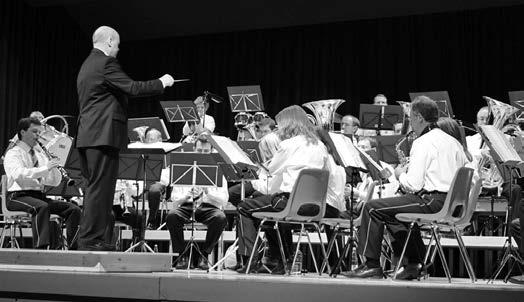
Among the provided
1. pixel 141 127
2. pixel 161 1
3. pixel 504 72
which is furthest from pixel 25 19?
pixel 504 72

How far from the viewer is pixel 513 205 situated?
19.8 feet

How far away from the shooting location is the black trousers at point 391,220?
16.3 feet

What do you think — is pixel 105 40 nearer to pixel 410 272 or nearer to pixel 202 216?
pixel 202 216

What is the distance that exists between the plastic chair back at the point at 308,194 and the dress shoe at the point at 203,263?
64.0 inches

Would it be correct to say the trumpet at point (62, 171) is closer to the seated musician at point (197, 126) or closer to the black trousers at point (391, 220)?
the seated musician at point (197, 126)

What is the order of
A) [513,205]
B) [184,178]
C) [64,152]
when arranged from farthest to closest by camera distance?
[64,152] < [184,178] < [513,205]

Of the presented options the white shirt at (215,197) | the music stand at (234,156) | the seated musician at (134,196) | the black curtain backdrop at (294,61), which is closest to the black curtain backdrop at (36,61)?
the black curtain backdrop at (294,61)

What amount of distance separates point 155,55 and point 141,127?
15.7 feet

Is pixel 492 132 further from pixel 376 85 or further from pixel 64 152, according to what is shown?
pixel 376 85

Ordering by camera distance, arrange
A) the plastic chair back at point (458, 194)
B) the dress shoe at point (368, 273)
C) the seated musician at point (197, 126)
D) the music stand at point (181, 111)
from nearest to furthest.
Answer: the plastic chair back at point (458, 194), the dress shoe at point (368, 273), the seated musician at point (197, 126), the music stand at point (181, 111)

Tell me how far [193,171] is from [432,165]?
107 inches

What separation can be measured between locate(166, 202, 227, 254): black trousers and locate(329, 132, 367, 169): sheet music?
6.49 ft

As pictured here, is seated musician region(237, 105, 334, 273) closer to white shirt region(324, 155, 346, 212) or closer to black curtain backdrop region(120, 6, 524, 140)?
white shirt region(324, 155, 346, 212)

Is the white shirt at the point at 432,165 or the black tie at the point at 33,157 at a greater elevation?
the white shirt at the point at 432,165
